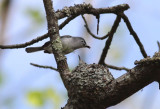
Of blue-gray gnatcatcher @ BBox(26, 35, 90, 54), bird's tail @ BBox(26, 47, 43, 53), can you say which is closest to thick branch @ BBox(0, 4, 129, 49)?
blue-gray gnatcatcher @ BBox(26, 35, 90, 54)

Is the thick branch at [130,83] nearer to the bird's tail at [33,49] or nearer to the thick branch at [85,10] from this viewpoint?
the thick branch at [85,10]

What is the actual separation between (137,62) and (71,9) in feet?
3.84

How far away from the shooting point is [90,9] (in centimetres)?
371

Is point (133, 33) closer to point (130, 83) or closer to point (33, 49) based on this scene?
point (130, 83)

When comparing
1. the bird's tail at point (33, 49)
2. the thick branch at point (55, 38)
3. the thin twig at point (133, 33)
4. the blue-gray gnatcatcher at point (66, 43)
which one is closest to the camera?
the thick branch at point (55, 38)

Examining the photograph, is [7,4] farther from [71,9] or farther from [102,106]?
[102,106]

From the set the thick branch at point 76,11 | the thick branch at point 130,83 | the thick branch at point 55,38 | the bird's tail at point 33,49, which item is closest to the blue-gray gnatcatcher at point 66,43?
the bird's tail at point 33,49

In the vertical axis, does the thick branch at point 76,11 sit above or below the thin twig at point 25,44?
above

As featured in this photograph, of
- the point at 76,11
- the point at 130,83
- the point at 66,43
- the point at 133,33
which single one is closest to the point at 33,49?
the point at 66,43

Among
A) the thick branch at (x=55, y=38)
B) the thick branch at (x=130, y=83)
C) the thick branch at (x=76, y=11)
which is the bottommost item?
the thick branch at (x=130, y=83)

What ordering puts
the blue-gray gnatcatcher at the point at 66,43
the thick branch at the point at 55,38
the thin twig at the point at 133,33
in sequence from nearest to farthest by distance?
the thick branch at the point at 55,38 → the thin twig at the point at 133,33 → the blue-gray gnatcatcher at the point at 66,43

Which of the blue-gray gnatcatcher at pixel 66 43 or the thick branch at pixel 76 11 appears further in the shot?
the blue-gray gnatcatcher at pixel 66 43

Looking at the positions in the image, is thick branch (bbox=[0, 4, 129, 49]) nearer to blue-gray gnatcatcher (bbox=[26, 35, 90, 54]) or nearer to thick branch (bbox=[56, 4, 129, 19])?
thick branch (bbox=[56, 4, 129, 19])

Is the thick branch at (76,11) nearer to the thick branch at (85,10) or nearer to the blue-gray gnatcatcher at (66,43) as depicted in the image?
the thick branch at (85,10)
